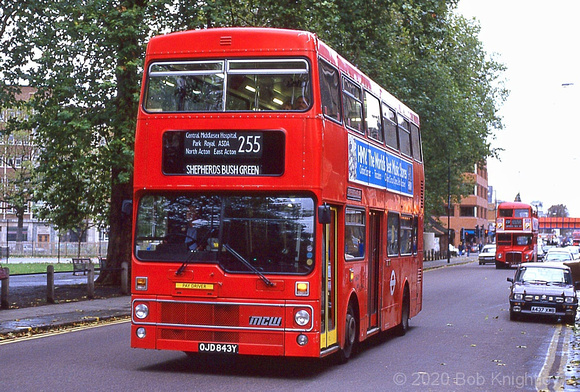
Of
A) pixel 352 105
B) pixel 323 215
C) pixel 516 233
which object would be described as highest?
pixel 352 105

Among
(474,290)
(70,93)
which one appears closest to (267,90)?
(70,93)

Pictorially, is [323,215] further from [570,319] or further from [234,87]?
[570,319]

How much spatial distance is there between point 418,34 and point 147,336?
2327cm

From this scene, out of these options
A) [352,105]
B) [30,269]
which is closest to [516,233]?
[30,269]

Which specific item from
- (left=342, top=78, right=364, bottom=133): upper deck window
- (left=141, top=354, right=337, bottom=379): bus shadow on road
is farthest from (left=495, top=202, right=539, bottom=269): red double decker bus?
(left=141, top=354, right=337, bottom=379): bus shadow on road

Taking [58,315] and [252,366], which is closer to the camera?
[252,366]

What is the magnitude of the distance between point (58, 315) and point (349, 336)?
28.0 feet

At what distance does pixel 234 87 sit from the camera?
1164 centimetres

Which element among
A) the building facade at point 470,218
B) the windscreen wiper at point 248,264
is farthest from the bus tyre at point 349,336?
the building facade at point 470,218

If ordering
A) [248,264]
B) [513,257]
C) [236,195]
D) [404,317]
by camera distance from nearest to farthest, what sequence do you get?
[248,264], [236,195], [404,317], [513,257]

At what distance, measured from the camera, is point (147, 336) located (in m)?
11.6

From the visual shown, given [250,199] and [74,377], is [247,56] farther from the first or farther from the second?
[74,377]

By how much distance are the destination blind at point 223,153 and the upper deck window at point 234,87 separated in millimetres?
356

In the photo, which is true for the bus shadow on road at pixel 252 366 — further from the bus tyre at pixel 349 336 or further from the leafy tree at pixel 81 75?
the leafy tree at pixel 81 75
